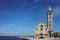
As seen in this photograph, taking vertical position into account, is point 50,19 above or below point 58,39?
A: above

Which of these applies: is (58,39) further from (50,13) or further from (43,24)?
(50,13)

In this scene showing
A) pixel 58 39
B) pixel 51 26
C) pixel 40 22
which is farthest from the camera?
pixel 51 26

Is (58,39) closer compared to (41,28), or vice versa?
(58,39)

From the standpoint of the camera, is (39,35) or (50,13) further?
(50,13)

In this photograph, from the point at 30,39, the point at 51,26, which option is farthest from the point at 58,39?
the point at 51,26

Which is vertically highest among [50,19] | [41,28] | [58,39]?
[50,19]

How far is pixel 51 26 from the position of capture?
51469 millimetres

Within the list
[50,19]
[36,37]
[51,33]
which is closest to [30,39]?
[36,37]

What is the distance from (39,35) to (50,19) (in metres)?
7.13

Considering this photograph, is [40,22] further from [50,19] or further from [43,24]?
[50,19]

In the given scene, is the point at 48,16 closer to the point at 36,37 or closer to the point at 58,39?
the point at 36,37

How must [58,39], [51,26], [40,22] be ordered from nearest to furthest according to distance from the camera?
[58,39], [40,22], [51,26]

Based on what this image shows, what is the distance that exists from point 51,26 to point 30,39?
468 inches

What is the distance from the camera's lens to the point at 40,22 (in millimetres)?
45844
